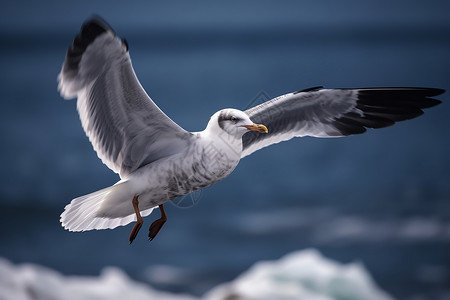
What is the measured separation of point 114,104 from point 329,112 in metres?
1.19

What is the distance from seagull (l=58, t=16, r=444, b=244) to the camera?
2.52m

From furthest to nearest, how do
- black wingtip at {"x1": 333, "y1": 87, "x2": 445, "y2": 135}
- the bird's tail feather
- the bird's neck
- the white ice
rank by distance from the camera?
the white ice, black wingtip at {"x1": 333, "y1": 87, "x2": 445, "y2": 135}, the bird's tail feather, the bird's neck

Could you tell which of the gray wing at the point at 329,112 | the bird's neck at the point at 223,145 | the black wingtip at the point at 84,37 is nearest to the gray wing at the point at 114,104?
the black wingtip at the point at 84,37

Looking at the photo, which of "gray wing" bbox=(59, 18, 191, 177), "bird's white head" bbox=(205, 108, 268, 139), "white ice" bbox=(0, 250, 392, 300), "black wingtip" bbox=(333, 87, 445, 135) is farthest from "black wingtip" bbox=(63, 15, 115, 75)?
"white ice" bbox=(0, 250, 392, 300)

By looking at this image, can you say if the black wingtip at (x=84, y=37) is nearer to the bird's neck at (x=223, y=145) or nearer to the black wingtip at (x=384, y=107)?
the bird's neck at (x=223, y=145)

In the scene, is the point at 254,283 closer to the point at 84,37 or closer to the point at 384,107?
the point at 384,107

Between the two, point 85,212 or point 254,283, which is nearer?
point 85,212

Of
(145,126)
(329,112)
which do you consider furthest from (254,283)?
(145,126)

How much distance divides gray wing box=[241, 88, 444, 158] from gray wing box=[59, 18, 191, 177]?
543mm

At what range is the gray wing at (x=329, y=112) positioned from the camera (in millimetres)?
3080

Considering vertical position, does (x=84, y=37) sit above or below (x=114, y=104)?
above

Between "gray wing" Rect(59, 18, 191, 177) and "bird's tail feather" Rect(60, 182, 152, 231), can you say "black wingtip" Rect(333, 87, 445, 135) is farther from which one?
"bird's tail feather" Rect(60, 182, 152, 231)

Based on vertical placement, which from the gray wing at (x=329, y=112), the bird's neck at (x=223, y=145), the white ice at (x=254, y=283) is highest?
the gray wing at (x=329, y=112)

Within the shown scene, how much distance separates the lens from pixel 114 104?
2766 mm
